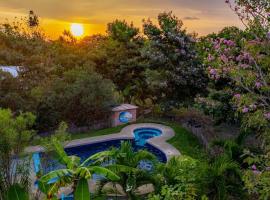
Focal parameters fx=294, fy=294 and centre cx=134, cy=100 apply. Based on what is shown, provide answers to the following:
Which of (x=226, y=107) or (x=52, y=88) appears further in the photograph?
(x=52, y=88)

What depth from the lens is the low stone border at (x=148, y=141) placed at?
17.4 metres

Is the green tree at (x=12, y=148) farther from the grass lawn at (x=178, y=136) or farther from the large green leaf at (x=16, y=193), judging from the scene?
the grass lawn at (x=178, y=136)

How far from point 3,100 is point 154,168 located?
1127cm

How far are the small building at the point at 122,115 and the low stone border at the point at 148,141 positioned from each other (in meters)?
0.92

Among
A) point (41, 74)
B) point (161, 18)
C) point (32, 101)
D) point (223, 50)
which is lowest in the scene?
point (32, 101)

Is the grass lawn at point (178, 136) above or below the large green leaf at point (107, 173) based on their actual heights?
below

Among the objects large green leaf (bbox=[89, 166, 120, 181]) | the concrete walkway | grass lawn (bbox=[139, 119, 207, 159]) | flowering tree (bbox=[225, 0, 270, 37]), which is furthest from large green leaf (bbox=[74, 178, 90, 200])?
grass lawn (bbox=[139, 119, 207, 159])

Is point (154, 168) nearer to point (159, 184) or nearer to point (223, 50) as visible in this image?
point (159, 184)

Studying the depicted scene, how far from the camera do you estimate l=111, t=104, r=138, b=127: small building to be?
901 inches

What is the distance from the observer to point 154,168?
9961 mm

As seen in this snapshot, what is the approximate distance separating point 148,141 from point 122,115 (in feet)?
15.3

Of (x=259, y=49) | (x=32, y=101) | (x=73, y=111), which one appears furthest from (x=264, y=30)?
(x=73, y=111)

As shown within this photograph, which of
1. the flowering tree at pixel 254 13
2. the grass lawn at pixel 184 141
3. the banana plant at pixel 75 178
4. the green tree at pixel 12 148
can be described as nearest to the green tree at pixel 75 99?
the grass lawn at pixel 184 141

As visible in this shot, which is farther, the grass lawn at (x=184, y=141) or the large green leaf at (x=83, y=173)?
the grass lawn at (x=184, y=141)
